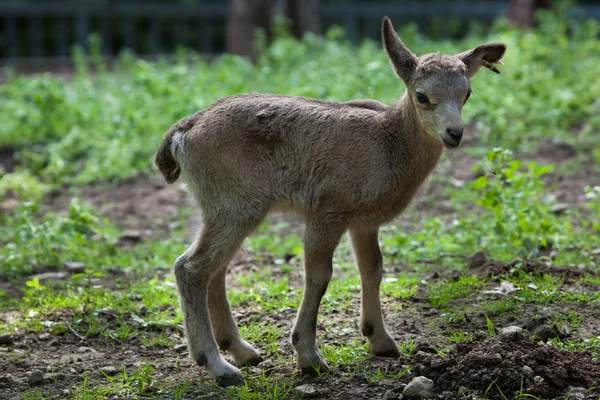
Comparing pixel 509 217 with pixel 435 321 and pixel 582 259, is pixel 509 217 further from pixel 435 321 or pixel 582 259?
pixel 435 321

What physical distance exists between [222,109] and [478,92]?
6717 mm

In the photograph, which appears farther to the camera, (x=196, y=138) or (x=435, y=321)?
(x=435, y=321)

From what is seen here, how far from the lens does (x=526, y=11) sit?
17.1 metres

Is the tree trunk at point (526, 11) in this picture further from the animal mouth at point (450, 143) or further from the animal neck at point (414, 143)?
the animal mouth at point (450, 143)

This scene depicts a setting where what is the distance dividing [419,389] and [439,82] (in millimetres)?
1913

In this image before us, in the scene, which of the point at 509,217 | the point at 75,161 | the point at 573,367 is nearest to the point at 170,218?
the point at 75,161

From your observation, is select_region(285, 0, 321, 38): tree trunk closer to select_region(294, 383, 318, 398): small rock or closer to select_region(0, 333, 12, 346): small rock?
select_region(0, 333, 12, 346): small rock

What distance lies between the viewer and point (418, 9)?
20781 mm

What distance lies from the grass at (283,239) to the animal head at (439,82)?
1.15 m

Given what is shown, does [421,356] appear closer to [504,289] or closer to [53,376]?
[504,289]

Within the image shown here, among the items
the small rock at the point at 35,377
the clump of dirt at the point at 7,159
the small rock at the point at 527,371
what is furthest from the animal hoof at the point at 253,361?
the clump of dirt at the point at 7,159

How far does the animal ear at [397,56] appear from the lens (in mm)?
5730

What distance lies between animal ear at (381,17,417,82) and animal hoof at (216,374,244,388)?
Answer: 224 centimetres

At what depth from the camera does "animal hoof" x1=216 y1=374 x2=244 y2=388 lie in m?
5.47
